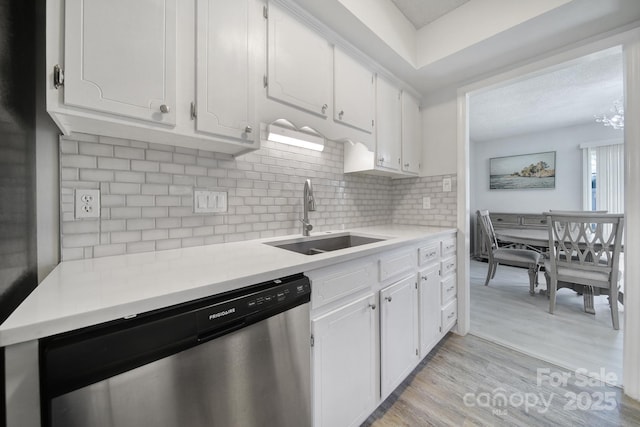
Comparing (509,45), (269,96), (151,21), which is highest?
(509,45)

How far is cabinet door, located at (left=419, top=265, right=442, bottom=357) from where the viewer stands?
1732 millimetres

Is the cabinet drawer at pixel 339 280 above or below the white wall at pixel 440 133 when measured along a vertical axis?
below

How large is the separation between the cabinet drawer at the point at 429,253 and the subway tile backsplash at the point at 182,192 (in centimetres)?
66

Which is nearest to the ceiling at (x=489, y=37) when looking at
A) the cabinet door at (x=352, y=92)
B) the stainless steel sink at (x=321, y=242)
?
the cabinet door at (x=352, y=92)

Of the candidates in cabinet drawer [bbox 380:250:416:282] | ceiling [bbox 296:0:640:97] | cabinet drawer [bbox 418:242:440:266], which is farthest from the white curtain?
cabinet drawer [bbox 380:250:416:282]

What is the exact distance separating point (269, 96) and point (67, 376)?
48.6 inches

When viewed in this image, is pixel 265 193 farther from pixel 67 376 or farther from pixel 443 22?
pixel 443 22

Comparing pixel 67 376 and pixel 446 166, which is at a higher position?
pixel 446 166

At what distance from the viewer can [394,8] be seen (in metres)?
1.81

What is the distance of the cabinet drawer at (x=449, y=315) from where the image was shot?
2039 millimetres

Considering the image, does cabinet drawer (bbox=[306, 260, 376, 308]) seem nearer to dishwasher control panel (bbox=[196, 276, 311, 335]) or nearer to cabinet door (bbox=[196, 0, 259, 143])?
dishwasher control panel (bbox=[196, 276, 311, 335])

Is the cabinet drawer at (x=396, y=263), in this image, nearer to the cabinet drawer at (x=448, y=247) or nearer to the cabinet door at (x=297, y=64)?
the cabinet drawer at (x=448, y=247)

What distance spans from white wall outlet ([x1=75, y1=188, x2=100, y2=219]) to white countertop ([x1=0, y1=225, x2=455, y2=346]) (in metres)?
0.19

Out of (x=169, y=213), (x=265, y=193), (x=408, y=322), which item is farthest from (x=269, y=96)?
(x=408, y=322)
